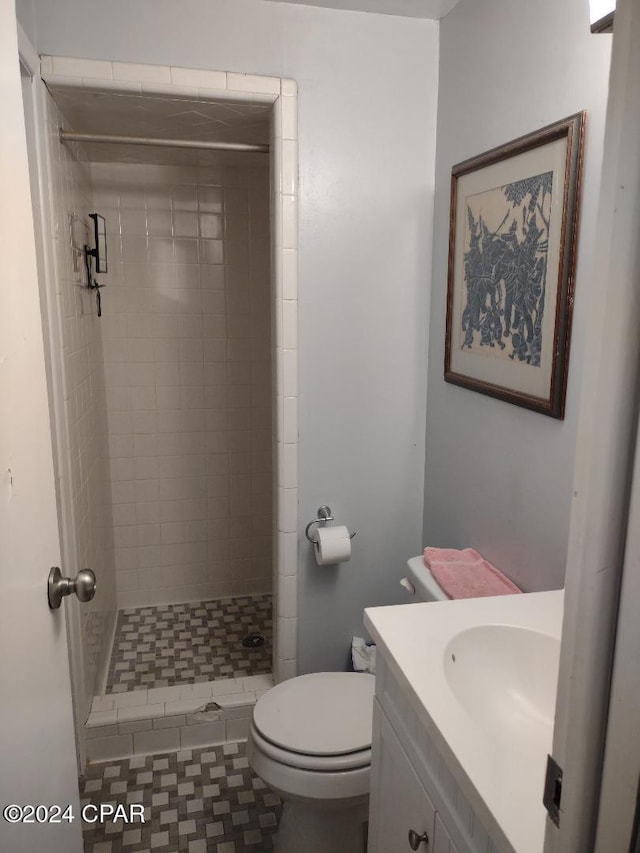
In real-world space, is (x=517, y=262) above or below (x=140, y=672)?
above

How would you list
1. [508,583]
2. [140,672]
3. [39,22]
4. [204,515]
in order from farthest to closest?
[204,515], [140,672], [39,22], [508,583]

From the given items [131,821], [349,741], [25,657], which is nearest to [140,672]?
[131,821]

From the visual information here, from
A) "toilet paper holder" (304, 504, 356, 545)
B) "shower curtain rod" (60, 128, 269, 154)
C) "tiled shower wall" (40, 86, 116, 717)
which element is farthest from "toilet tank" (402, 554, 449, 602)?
"shower curtain rod" (60, 128, 269, 154)

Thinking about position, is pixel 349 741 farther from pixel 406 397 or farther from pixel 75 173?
pixel 75 173

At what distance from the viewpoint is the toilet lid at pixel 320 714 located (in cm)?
154

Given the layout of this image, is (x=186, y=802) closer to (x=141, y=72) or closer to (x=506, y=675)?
(x=506, y=675)

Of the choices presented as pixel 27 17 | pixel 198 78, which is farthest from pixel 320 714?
pixel 27 17

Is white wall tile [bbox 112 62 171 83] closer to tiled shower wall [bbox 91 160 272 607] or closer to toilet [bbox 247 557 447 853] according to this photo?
tiled shower wall [bbox 91 160 272 607]

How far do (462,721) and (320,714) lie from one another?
785 millimetres

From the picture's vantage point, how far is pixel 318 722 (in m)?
1.62

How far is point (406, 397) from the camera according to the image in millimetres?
2137

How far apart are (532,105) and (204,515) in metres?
2.34

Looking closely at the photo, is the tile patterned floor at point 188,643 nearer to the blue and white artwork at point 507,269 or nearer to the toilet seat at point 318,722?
the toilet seat at point 318,722

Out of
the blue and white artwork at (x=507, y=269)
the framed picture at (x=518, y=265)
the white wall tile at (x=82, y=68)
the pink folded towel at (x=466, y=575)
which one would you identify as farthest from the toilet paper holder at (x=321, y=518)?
the white wall tile at (x=82, y=68)
